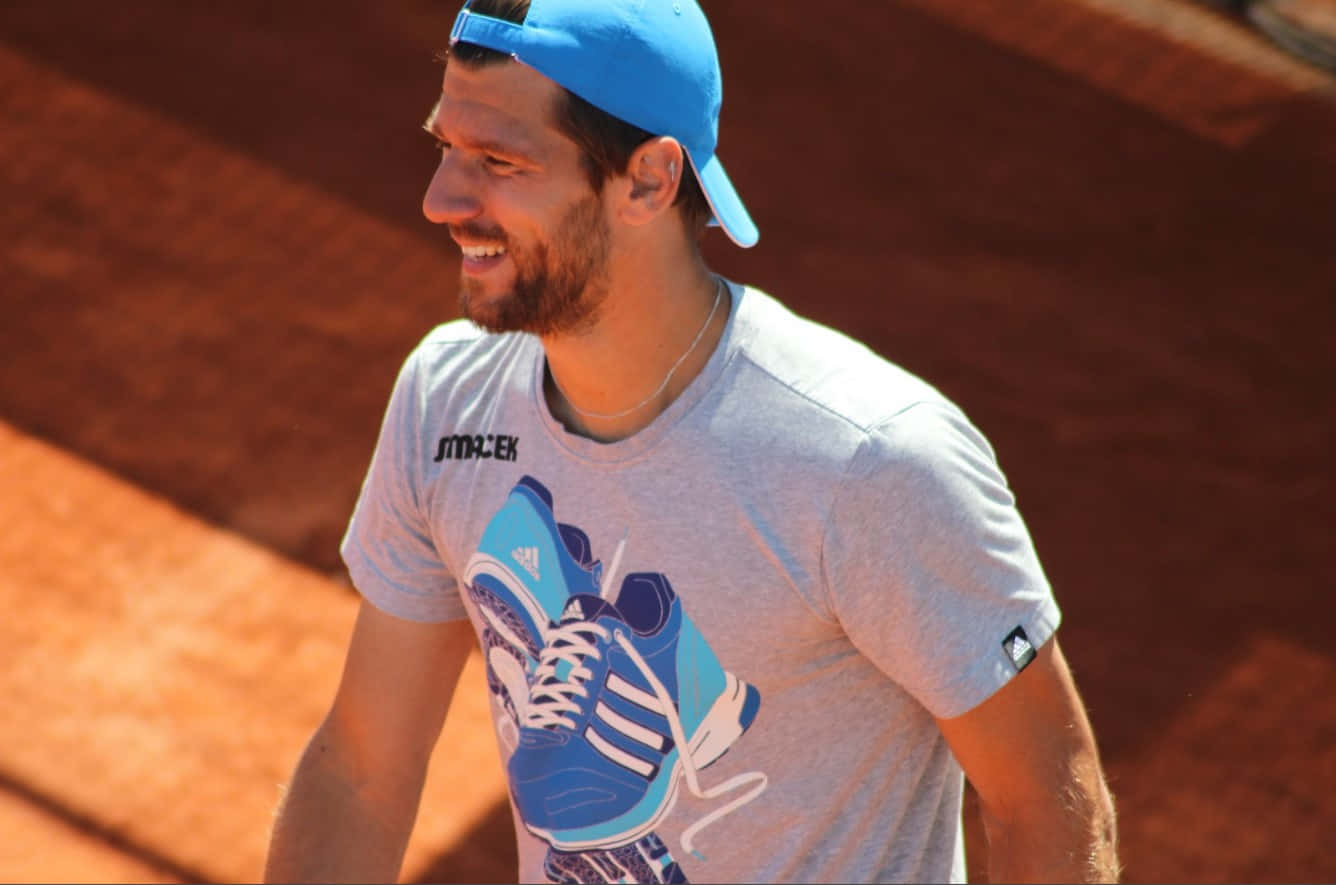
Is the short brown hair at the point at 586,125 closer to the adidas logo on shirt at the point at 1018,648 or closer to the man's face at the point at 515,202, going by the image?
the man's face at the point at 515,202

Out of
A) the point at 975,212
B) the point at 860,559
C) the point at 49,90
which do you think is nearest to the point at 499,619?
the point at 860,559

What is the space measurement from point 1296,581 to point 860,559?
397 cm

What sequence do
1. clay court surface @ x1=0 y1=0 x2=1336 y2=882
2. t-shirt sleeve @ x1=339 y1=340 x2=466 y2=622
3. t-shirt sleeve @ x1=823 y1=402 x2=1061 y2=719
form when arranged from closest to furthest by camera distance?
t-shirt sleeve @ x1=823 y1=402 x2=1061 y2=719, t-shirt sleeve @ x1=339 y1=340 x2=466 y2=622, clay court surface @ x1=0 y1=0 x2=1336 y2=882

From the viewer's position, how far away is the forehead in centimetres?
205

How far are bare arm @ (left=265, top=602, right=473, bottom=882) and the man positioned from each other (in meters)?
0.09

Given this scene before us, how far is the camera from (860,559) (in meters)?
1.96

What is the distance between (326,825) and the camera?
7.84ft

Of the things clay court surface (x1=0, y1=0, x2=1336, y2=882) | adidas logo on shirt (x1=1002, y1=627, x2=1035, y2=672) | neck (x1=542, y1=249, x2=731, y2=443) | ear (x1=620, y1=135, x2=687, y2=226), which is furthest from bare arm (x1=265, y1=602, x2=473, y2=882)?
clay court surface (x1=0, y1=0, x2=1336, y2=882)

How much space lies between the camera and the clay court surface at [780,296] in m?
4.64

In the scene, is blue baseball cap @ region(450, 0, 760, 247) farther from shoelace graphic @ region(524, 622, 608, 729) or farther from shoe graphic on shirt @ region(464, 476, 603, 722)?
shoelace graphic @ region(524, 622, 608, 729)

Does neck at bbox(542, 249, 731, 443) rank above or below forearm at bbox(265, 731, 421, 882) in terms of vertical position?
above

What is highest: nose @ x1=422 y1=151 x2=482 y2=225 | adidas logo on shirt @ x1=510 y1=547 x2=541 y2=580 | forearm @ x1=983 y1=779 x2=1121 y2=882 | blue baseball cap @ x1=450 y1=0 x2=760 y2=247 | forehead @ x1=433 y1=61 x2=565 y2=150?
blue baseball cap @ x1=450 y1=0 x2=760 y2=247

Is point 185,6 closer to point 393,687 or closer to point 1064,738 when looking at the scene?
point 393,687

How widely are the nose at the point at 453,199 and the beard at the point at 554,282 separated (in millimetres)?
24
